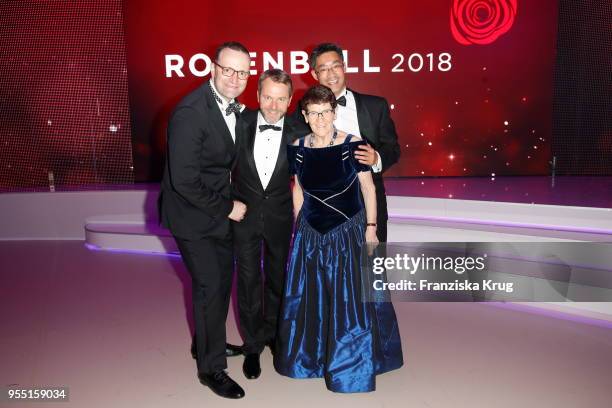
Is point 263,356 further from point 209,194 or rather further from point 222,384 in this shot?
point 209,194

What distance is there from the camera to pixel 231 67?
7.54 ft

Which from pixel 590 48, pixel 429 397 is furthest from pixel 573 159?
pixel 429 397

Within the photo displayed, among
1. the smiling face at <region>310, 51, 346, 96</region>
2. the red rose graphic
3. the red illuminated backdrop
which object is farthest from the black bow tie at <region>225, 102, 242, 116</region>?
the red rose graphic

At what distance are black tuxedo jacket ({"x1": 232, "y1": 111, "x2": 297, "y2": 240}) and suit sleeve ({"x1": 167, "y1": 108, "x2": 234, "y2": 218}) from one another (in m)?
0.33

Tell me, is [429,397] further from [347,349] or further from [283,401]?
[283,401]

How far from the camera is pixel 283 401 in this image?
8.26ft

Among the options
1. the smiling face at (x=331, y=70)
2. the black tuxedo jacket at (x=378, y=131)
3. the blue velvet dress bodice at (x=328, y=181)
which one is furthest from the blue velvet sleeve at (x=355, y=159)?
the smiling face at (x=331, y=70)

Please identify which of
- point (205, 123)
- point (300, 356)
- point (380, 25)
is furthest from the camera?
point (380, 25)

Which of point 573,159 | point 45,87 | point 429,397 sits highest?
point 45,87

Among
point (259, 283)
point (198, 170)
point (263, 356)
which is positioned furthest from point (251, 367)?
point (198, 170)

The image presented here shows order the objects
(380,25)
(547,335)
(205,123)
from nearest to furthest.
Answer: (205,123)
(547,335)
(380,25)

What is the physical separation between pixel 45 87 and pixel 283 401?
5.70m

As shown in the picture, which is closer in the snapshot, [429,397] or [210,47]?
[429,397]

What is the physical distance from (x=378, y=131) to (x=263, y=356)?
141 centimetres
